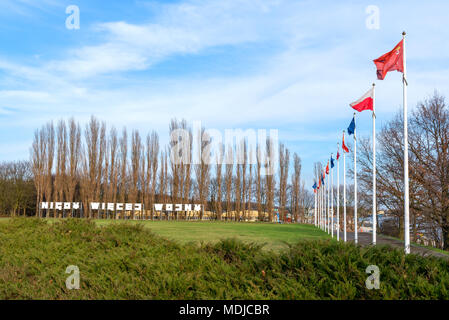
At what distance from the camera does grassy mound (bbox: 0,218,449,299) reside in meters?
4.85

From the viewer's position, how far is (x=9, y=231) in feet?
40.5

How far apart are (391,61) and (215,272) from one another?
9968 millimetres

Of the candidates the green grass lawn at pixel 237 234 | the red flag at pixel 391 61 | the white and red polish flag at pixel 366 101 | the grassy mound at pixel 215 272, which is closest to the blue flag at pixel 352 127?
the white and red polish flag at pixel 366 101

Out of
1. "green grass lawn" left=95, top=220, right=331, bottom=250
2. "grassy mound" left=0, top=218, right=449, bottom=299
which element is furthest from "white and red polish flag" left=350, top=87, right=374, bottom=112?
"grassy mound" left=0, top=218, right=449, bottom=299

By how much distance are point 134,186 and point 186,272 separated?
1862 inches

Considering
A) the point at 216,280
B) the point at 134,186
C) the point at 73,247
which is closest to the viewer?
the point at 216,280

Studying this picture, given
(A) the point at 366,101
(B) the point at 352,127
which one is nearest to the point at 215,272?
(A) the point at 366,101

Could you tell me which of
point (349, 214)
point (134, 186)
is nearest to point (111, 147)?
point (134, 186)

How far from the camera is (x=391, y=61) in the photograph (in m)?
12.7

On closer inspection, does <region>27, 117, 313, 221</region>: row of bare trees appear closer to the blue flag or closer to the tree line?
the tree line

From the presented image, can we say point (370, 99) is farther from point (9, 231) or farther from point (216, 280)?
point (9, 231)

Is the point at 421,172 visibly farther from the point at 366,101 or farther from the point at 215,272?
the point at 215,272

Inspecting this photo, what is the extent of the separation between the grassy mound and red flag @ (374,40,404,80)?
8.05 metres
